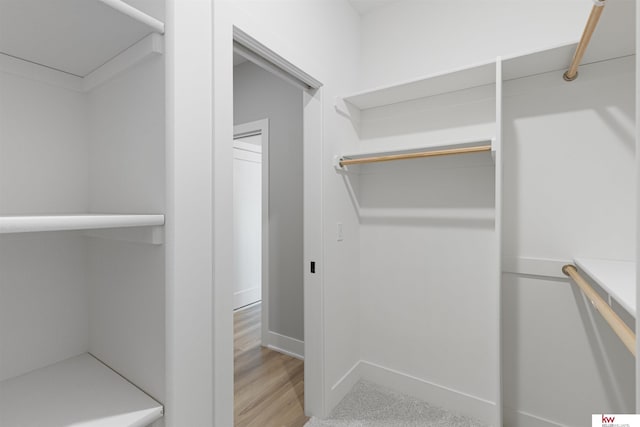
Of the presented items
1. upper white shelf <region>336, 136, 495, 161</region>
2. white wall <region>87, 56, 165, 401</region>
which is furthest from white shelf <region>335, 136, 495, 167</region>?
white wall <region>87, 56, 165, 401</region>

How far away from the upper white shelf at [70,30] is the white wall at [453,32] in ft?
5.63

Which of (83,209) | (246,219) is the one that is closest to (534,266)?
(83,209)

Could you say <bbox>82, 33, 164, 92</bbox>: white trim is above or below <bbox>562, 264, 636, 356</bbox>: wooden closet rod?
above

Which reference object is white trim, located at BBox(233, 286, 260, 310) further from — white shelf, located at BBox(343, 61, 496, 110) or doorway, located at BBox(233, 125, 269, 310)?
white shelf, located at BBox(343, 61, 496, 110)

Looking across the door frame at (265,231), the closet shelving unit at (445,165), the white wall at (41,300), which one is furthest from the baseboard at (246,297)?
the white wall at (41,300)

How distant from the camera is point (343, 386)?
6.46ft

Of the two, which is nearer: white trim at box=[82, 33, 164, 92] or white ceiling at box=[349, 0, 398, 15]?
white trim at box=[82, 33, 164, 92]

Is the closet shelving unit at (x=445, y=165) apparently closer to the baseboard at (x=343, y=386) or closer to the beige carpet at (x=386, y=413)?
the beige carpet at (x=386, y=413)

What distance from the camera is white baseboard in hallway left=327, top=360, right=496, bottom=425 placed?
5.78 ft

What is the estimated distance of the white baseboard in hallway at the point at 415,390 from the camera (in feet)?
5.78

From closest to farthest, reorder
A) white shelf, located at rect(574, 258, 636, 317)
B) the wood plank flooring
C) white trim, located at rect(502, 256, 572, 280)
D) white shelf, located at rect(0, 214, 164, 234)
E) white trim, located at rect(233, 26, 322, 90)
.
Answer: white shelf, located at rect(0, 214, 164, 234) < white shelf, located at rect(574, 258, 636, 317) < white trim, located at rect(233, 26, 322, 90) < white trim, located at rect(502, 256, 572, 280) < the wood plank flooring

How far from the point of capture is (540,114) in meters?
1.61

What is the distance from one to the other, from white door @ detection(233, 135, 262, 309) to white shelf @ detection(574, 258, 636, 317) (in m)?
3.24

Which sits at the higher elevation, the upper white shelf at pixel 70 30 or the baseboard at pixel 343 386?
the upper white shelf at pixel 70 30
